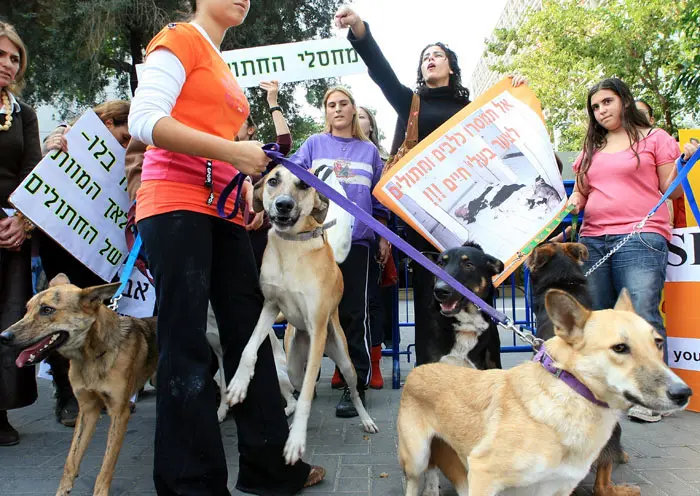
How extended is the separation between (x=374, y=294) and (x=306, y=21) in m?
10.6

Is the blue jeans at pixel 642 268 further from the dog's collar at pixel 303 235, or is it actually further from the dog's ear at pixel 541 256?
the dog's collar at pixel 303 235

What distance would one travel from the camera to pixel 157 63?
6.79 feet

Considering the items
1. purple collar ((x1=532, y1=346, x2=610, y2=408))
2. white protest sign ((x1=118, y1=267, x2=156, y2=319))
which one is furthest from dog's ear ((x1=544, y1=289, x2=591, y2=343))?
white protest sign ((x1=118, y1=267, x2=156, y2=319))

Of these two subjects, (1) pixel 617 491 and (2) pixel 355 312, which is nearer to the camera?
(1) pixel 617 491

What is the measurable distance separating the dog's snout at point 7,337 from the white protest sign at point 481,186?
2.46m

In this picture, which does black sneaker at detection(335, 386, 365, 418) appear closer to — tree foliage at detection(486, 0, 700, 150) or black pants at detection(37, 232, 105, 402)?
black pants at detection(37, 232, 105, 402)

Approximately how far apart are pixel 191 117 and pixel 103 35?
10260 mm

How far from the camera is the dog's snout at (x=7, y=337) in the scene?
2.77 m

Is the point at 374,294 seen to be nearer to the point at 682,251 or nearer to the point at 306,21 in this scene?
the point at 682,251

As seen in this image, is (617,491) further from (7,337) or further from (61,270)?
(61,270)

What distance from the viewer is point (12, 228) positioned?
3613mm

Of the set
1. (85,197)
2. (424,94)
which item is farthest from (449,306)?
(85,197)

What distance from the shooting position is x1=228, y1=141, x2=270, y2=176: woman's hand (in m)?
2.05

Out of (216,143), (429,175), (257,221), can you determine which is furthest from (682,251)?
(216,143)
